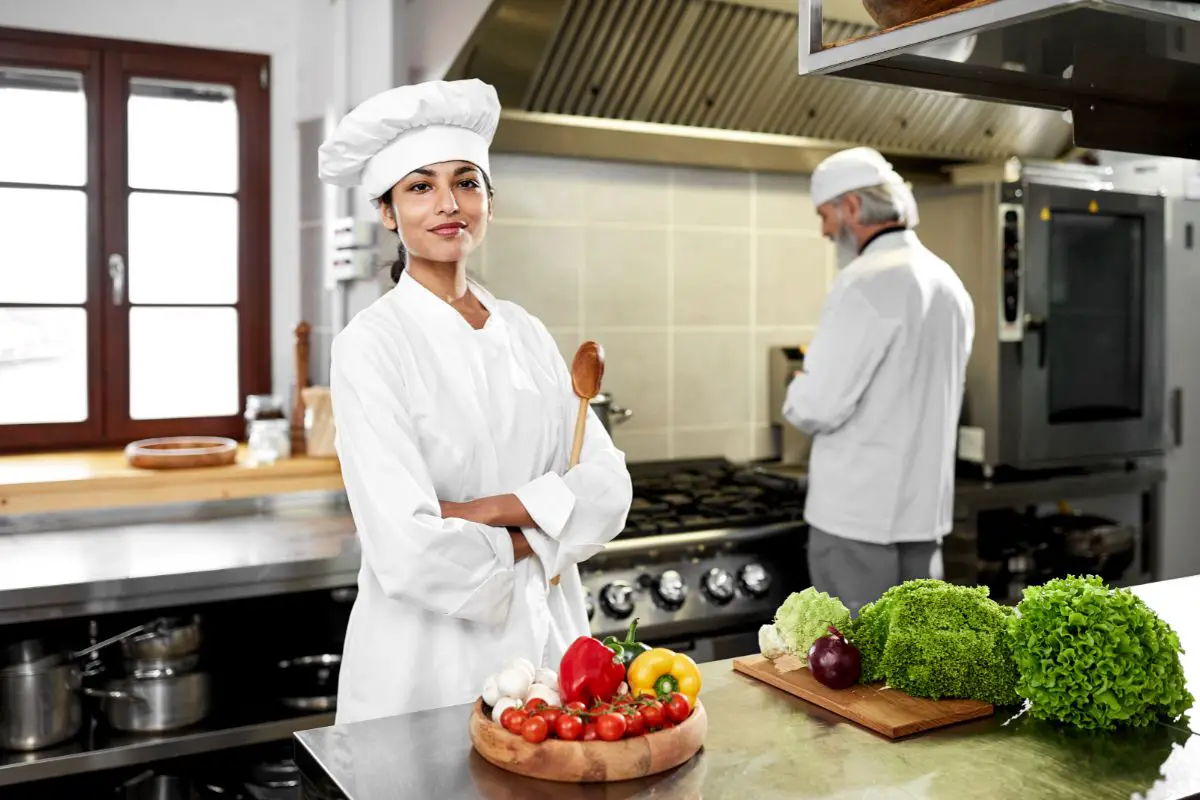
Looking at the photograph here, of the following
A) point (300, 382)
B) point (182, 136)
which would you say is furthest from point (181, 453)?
point (182, 136)

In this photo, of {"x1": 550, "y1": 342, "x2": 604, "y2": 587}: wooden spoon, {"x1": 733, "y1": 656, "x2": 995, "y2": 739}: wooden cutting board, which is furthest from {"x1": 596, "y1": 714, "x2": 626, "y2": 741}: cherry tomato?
{"x1": 550, "y1": 342, "x2": 604, "y2": 587}: wooden spoon

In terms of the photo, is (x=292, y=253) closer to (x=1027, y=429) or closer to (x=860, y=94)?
(x=860, y=94)

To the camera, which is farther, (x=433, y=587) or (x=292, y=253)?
(x=292, y=253)

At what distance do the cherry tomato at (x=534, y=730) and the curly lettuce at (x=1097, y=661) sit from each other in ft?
2.06

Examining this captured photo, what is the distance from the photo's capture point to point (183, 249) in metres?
3.49

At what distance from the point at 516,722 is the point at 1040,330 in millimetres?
2858

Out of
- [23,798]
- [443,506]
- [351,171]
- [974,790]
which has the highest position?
[351,171]

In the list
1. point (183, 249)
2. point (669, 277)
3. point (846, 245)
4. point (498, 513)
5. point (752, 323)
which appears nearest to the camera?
point (498, 513)

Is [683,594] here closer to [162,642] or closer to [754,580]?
[754,580]

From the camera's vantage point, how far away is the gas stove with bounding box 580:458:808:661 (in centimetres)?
289

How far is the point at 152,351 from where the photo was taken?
347 centimetres

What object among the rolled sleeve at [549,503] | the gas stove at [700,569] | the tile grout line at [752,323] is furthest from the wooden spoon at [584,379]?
the tile grout line at [752,323]

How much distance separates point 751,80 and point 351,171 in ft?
6.57

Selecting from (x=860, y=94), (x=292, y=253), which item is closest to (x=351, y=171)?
(x=292, y=253)
